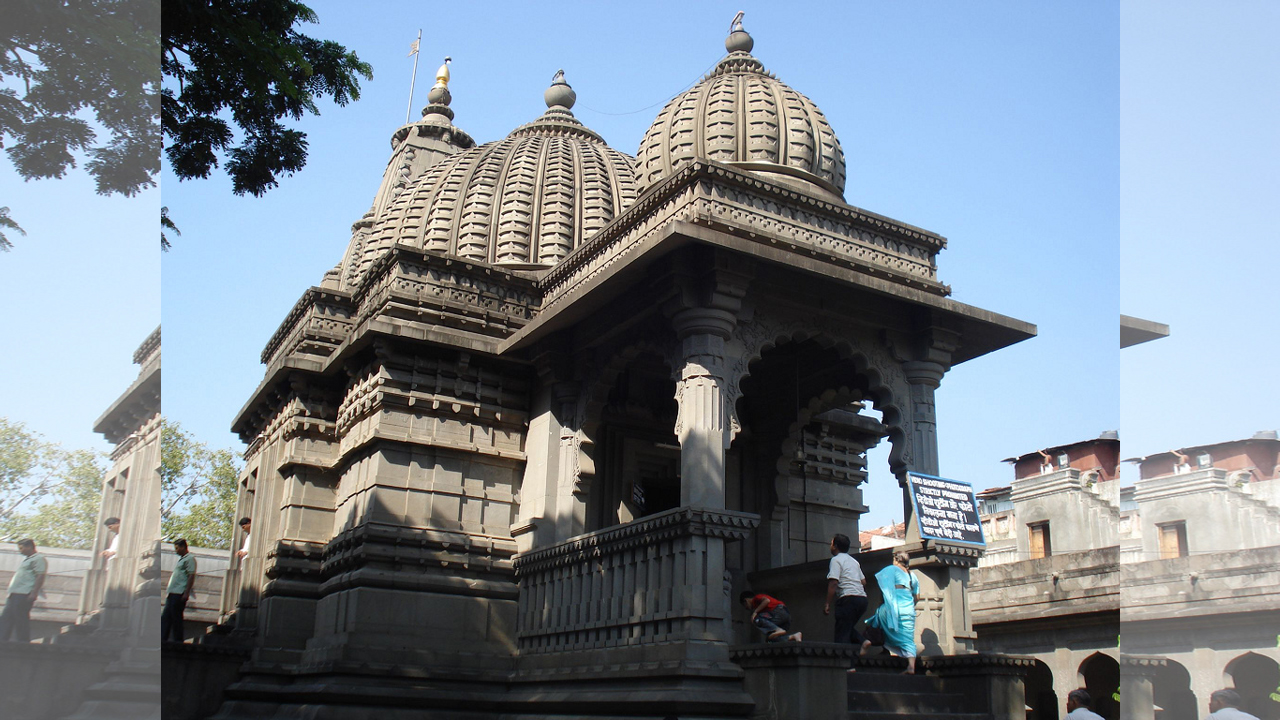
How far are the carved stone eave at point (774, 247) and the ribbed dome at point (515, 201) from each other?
3940mm

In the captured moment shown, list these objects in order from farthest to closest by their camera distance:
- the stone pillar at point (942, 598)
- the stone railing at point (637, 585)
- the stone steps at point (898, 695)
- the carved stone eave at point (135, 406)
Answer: the stone pillar at point (942, 598), the stone railing at point (637, 585), the stone steps at point (898, 695), the carved stone eave at point (135, 406)

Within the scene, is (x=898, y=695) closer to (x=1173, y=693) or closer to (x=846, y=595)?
(x=846, y=595)

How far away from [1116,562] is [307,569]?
12.9 meters

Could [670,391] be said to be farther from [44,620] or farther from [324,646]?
[44,620]

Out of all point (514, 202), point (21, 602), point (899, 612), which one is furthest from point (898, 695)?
point (514, 202)

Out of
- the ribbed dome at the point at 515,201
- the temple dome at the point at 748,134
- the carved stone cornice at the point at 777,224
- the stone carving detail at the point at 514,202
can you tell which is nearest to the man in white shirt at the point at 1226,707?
the carved stone cornice at the point at 777,224

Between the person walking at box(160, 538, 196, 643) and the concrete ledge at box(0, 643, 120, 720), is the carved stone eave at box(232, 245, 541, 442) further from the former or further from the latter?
the concrete ledge at box(0, 643, 120, 720)

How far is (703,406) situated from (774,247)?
2.09m

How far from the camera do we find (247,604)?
51.5 ft

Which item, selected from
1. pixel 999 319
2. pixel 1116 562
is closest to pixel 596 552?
pixel 999 319

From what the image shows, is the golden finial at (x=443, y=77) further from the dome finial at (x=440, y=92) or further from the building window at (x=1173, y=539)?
the building window at (x=1173, y=539)

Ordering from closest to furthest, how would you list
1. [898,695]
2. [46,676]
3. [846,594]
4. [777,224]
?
[46,676] < [898,695] < [846,594] < [777,224]

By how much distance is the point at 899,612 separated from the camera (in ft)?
33.9

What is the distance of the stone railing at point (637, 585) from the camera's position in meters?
9.77
